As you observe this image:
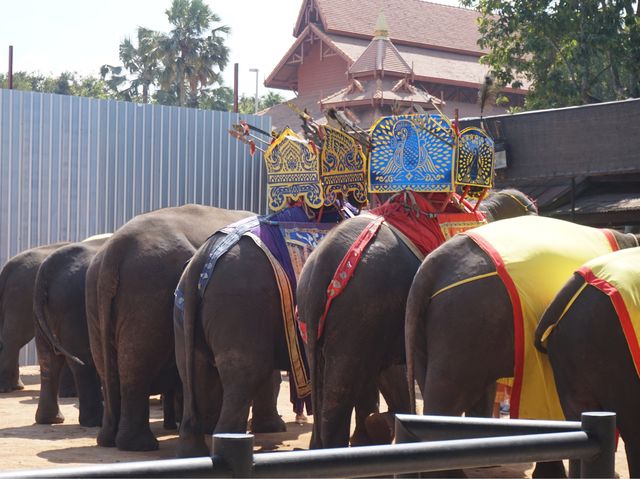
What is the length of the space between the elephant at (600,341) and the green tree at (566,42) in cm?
1455

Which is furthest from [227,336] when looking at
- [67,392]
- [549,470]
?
[67,392]

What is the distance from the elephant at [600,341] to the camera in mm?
4602

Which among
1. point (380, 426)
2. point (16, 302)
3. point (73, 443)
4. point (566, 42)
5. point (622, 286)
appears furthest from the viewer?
point (566, 42)

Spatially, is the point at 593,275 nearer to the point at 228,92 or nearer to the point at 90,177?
the point at 90,177

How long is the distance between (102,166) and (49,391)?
6.91 meters

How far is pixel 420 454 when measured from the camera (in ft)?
7.07

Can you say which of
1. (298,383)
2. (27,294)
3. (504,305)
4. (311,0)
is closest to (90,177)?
(27,294)

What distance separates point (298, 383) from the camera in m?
7.19

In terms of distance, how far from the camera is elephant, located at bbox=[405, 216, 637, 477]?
508 centimetres

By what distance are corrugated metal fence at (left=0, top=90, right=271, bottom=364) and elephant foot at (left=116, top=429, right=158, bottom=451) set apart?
7909 millimetres

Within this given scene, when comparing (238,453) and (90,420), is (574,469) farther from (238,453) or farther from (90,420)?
(90,420)

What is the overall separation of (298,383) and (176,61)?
3555 cm

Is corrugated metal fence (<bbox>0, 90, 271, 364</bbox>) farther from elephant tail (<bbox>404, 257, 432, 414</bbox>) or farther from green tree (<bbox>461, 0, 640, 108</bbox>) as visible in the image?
elephant tail (<bbox>404, 257, 432, 414</bbox>)

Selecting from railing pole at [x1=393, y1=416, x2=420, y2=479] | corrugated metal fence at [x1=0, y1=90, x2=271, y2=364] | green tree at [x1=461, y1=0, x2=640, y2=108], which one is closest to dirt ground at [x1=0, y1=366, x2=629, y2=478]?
railing pole at [x1=393, y1=416, x2=420, y2=479]
